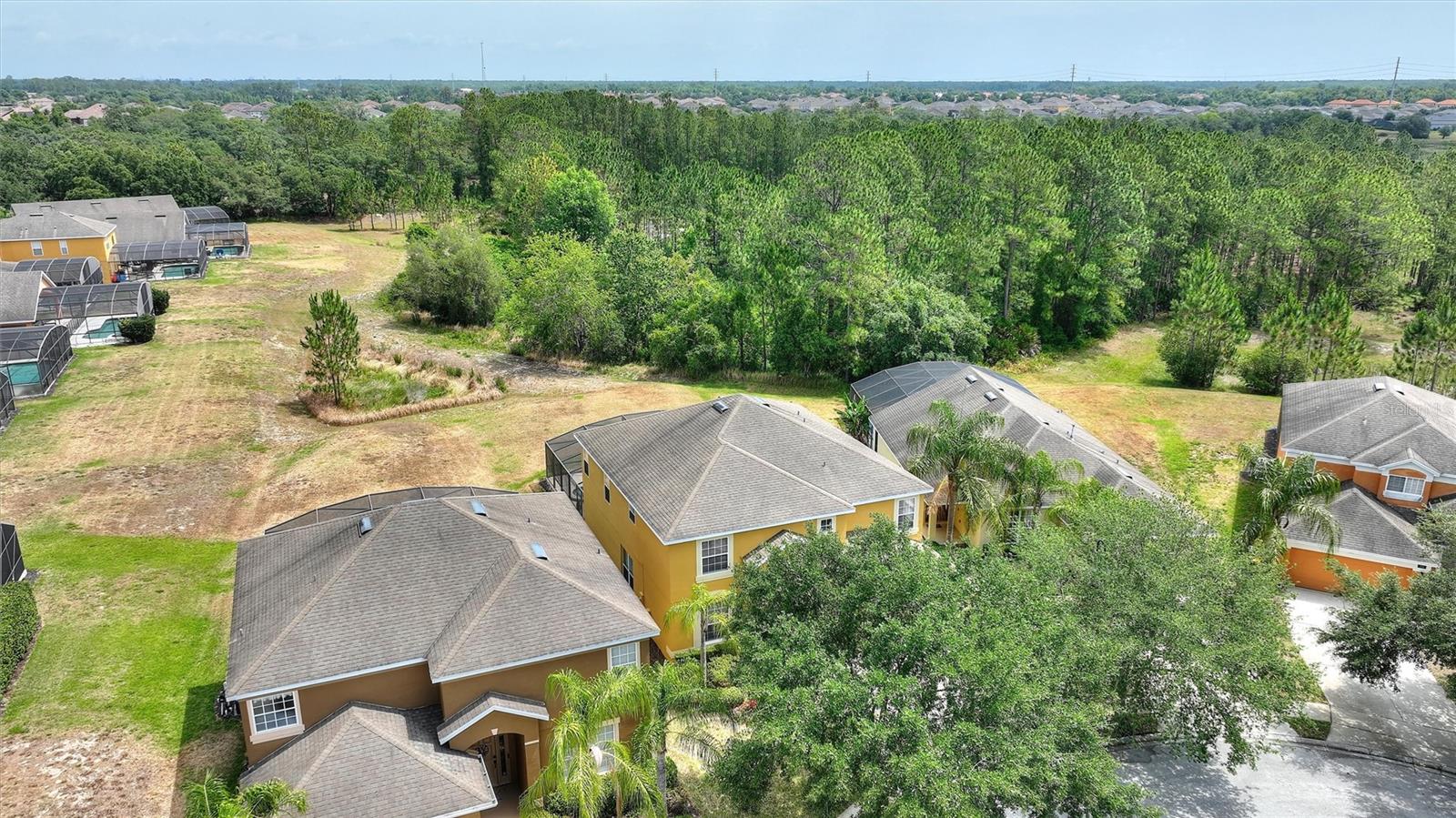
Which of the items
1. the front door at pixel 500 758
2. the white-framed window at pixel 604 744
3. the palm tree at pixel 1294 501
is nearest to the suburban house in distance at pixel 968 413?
the palm tree at pixel 1294 501

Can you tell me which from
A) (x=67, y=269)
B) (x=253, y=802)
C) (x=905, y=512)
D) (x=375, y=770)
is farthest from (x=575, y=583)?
(x=67, y=269)

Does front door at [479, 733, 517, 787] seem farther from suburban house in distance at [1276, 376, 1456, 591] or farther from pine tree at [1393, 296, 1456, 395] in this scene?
pine tree at [1393, 296, 1456, 395]

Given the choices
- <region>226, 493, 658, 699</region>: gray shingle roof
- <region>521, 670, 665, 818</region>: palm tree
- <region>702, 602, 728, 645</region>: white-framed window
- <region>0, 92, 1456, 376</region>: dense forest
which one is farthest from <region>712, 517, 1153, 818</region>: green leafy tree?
<region>0, 92, 1456, 376</region>: dense forest

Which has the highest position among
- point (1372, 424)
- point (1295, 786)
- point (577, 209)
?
point (577, 209)

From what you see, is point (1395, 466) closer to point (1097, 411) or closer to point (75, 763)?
point (1097, 411)

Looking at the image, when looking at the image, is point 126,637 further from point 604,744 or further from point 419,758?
point 604,744
